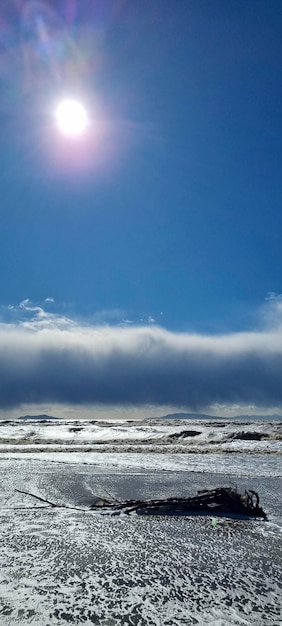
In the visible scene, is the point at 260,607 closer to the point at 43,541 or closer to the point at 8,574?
the point at 8,574

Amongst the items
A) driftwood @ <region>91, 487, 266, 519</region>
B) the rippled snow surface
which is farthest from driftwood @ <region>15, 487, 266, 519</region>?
the rippled snow surface

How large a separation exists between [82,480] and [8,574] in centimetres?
593

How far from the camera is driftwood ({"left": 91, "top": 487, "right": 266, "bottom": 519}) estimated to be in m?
6.15

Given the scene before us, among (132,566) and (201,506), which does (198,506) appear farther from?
(132,566)

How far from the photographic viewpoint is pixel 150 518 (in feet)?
19.2

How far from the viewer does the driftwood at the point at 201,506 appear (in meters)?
6.15

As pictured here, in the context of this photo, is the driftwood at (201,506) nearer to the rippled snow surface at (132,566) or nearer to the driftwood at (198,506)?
the driftwood at (198,506)

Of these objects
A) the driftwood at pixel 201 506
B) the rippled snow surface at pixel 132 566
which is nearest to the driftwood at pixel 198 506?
the driftwood at pixel 201 506

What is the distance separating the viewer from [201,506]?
6.35m

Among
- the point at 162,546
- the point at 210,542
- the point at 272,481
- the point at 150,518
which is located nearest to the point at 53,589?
the point at 162,546

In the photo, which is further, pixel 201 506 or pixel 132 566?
pixel 201 506

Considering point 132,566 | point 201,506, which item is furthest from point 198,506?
point 132,566

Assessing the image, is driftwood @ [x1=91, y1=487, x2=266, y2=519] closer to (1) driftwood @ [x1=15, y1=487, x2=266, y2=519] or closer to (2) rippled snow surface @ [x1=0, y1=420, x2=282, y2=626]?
(1) driftwood @ [x1=15, y1=487, x2=266, y2=519]

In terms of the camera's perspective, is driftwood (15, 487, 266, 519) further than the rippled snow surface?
Yes
